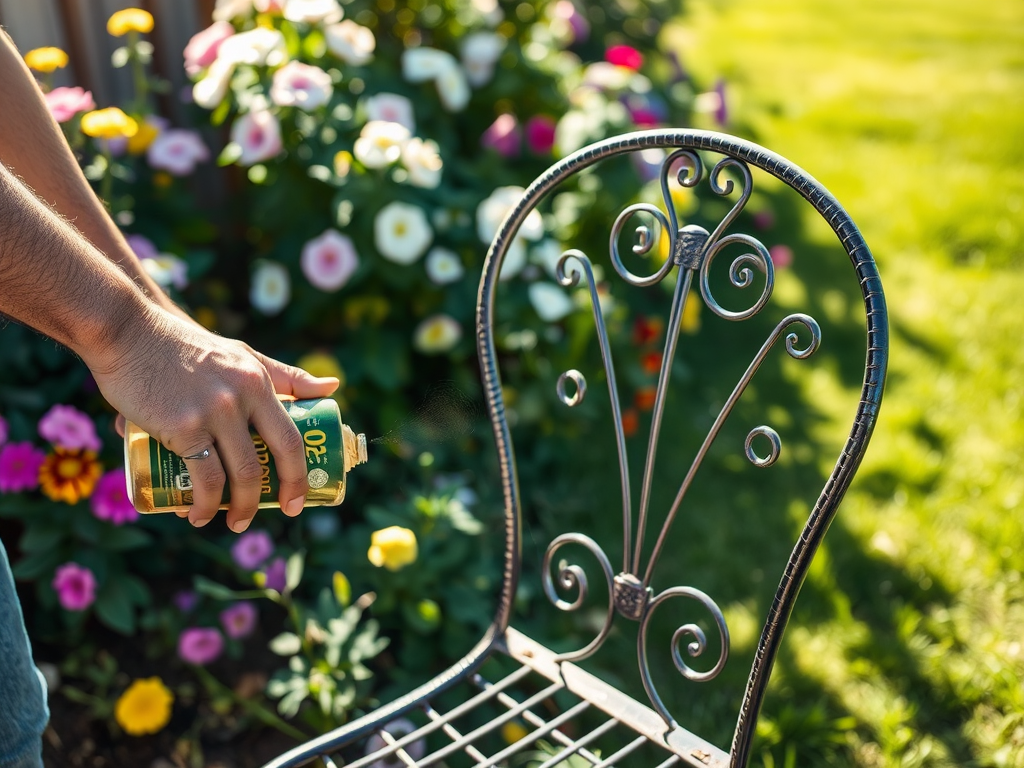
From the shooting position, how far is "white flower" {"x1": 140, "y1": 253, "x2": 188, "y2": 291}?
5.98 ft

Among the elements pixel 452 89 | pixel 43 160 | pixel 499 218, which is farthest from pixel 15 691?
pixel 452 89

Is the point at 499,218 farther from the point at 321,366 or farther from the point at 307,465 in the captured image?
the point at 307,465

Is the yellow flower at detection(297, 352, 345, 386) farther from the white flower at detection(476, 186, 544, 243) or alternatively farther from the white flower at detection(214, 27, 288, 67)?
the white flower at detection(214, 27, 288, 67)

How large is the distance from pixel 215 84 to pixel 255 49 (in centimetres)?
12

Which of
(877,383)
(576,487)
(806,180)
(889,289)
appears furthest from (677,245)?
(889,289)

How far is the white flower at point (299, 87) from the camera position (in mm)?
Answer: 2002

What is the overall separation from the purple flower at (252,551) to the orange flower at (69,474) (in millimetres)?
293

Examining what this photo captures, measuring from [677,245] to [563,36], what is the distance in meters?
2.20

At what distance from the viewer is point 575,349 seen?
2273 mm

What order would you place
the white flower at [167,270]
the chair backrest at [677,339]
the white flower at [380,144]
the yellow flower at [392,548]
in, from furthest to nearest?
the white flower at [380,144]
the white flower at [167,270]
the yellow flower at [392,548]
the chair backrest at [677,339]

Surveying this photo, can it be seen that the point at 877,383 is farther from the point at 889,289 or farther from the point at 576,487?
the point at 889,289

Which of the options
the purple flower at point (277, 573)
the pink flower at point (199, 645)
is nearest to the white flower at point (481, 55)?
the purple flower at point (277, 573)

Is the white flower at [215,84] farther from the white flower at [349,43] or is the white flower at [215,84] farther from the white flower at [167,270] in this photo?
the white flower at [167,270]

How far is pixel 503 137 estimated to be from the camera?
8.33ft
